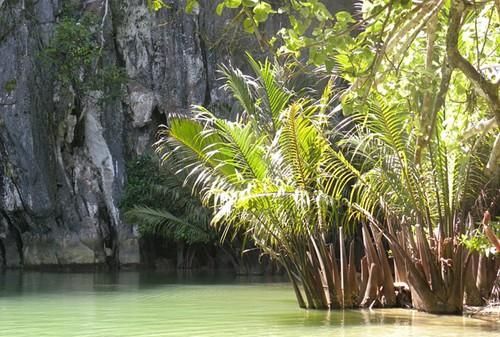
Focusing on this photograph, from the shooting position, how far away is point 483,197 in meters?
9.70

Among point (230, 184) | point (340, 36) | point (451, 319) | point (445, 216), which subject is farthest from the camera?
point (230, 184)

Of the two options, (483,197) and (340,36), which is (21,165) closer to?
(483,197)

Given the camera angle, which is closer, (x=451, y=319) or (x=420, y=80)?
(x=420, y=80)

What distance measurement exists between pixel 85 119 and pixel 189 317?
16.0m

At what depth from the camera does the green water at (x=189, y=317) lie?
26.6ft

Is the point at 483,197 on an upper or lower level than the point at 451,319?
upper

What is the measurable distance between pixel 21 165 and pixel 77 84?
282 centimetres

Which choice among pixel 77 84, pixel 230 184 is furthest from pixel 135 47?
pixel 230 184

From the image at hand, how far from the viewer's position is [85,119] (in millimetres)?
24844

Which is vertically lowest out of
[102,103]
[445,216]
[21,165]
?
[445,216]

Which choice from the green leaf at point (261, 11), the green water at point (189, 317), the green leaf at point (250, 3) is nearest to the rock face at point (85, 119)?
the green water at point (189, 317)

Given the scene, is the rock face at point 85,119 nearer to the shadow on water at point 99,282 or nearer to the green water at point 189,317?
the shadow on water at point 99,282

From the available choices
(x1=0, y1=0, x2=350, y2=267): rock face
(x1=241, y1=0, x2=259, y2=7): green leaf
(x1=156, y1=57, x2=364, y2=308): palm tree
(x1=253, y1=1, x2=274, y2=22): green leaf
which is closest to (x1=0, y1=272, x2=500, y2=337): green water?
(x1=156, y1=57, x2=364, y2=308): palm tree

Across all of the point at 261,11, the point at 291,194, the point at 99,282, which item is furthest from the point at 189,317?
the point at 99,282
